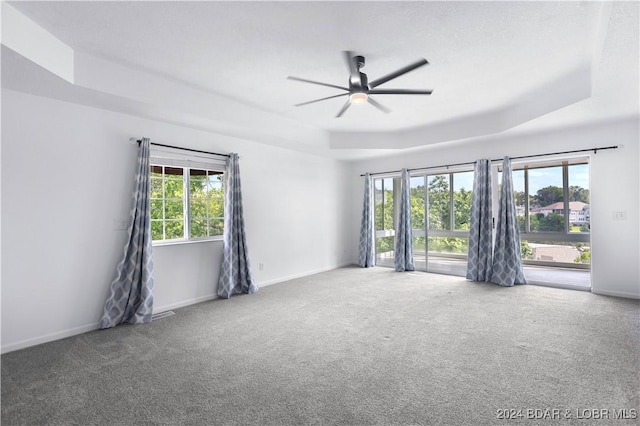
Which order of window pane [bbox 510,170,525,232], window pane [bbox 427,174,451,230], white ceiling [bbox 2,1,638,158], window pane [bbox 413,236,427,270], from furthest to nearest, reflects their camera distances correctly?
window pane [bbox 510,170,525,232] < window pane [bbox 413,236,427,270] < window pane [bbox 427,174,451,230] < white ceiling [bbox 2,1,638,158]

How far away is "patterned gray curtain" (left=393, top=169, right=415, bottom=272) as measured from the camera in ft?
20.8

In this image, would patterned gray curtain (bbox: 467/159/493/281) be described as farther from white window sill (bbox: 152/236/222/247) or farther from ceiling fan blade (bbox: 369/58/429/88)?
white window sill (bbox: 152/236/222/247)

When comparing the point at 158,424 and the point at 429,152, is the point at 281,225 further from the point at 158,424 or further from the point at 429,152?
the point at 158,424

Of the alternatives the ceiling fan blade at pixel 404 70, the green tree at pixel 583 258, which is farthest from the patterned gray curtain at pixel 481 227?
the ceiling fan blade at pixel 404 70

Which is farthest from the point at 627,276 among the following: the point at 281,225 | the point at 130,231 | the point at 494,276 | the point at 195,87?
the point at 130,231

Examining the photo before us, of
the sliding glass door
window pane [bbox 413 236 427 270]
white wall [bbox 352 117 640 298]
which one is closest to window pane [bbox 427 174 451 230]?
the sliding glass door

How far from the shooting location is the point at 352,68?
9.20ft

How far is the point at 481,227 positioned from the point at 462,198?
94 centimetres

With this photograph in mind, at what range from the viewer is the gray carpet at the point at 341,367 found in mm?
1997

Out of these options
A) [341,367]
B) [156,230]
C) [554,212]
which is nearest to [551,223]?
[554,212]

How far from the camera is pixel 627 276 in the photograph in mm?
4352

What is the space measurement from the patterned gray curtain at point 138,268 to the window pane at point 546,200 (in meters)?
6.86

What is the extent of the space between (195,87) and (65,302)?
268 centimetres

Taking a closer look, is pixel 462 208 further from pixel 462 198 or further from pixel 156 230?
pixel 156 230
